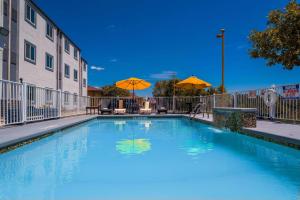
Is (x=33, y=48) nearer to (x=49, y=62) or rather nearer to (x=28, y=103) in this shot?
(x=49, y=62)

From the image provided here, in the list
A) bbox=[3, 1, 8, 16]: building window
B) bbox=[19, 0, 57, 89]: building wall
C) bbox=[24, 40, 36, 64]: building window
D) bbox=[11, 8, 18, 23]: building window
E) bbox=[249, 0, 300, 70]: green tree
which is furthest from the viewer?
bbox=[24, 40, 36, 64]: building window

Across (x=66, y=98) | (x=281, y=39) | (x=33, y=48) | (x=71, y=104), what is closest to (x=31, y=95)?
(x=66, y=98)

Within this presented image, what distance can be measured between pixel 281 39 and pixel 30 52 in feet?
45.4

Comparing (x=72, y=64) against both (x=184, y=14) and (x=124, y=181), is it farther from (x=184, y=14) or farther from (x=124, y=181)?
(x=124, y=181)

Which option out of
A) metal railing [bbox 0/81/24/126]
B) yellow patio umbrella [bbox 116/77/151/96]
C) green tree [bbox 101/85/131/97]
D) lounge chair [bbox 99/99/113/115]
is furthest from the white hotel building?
→ green tree [bbox 101/85/131/97]

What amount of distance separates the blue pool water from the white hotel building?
776 cm

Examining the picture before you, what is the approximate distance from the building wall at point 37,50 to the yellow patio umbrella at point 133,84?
500 cm

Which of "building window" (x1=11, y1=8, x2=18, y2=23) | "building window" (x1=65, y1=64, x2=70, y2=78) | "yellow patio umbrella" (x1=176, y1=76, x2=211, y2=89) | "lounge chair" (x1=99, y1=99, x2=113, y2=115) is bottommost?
"lounge chair" (x1=99, y1=99, x2=113, y2=115)

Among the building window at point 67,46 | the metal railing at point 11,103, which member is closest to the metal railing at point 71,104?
the metal railing at point 11,103

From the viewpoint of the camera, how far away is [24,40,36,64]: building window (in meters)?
16.6

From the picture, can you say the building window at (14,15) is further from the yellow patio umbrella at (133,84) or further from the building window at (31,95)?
the yellow patio umbrella at (133,84)

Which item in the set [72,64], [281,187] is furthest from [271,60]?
[72,64]

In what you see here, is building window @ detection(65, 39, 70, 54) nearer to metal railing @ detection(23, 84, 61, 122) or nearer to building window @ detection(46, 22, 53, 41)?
building window @ detection(46, 22, 53, 41)

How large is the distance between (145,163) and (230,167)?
143cm
